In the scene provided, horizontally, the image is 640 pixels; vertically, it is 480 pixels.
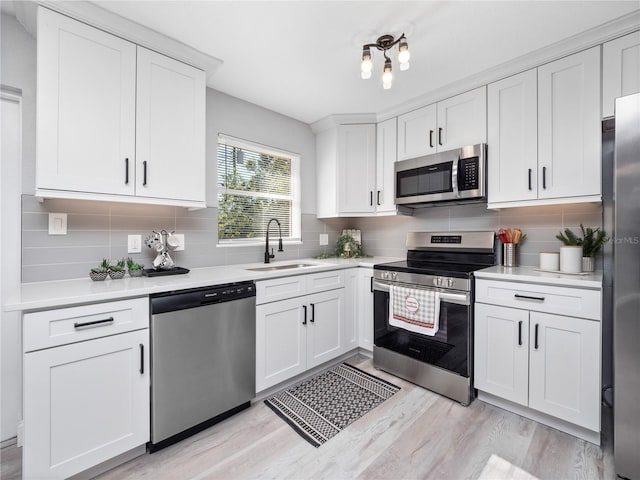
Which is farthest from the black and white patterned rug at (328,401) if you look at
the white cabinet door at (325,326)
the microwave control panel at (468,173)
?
the microwave control panel at (468,173)

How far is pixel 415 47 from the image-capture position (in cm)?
192

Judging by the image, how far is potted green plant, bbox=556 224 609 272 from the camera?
1.89 m

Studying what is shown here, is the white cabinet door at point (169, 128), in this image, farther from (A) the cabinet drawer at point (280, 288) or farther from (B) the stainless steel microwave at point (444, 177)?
(B) the stainless steel microwave at point (444, 177)

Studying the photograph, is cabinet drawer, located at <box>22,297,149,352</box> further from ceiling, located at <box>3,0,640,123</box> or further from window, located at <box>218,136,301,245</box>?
ceiling, located at <box>3,0,640,123</box>

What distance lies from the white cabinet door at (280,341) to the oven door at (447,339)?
0.77 m

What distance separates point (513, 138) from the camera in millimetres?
2158

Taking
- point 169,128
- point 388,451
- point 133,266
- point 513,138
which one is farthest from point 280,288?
point 513,138

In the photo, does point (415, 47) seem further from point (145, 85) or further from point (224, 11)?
point (145, 85)

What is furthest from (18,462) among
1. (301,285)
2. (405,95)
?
(405,95)

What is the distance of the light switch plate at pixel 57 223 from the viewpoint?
5.67 ft

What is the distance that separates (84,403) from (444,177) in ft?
9.13

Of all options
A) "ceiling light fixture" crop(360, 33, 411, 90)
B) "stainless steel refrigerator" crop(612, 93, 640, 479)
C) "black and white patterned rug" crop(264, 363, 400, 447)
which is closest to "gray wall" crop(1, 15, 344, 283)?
"black and white patterned rug" crop(264, 363, 400, 447)

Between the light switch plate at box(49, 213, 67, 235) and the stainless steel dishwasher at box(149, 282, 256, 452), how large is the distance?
0.79 metres

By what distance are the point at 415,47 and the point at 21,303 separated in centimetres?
254
